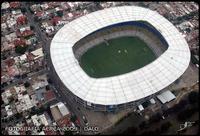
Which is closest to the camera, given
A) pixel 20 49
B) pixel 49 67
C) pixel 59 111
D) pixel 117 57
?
pixel 59 111

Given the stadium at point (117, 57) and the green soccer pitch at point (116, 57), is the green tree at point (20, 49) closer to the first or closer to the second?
the stadium at point (117, 57)

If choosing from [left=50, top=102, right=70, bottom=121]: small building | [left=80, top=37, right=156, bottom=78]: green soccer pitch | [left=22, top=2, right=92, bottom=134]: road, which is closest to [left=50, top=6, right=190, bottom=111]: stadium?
[left=80, top=37, right=156, bottom=78]: green soccer pitch

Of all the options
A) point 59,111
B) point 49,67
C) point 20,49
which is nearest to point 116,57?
point 49,67

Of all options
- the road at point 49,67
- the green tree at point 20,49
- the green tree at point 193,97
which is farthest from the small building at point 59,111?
the green tree at point 193,97

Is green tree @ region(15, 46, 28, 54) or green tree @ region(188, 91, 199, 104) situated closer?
green tree @ region(188, 91, 199, 104)

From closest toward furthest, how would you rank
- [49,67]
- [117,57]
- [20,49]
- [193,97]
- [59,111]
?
[59,111] < [193,97] < [49,67] < [117,57] < [20,49]

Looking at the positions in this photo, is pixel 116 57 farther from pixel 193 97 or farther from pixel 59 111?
pixel 193 97

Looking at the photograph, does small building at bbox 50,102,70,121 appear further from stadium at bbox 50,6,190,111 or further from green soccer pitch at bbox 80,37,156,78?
green soccer pitch at bbox 80,37,156,78
